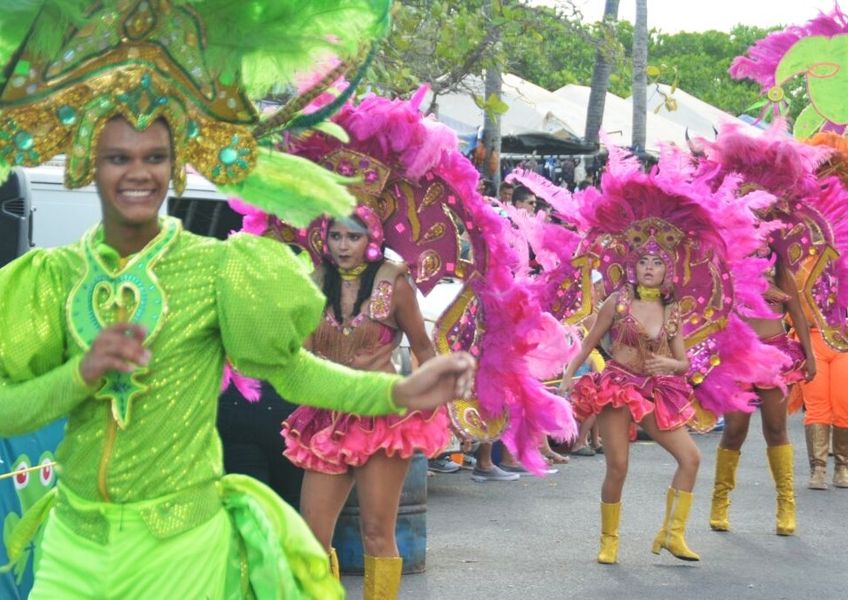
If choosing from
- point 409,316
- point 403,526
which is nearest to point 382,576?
point 409,316

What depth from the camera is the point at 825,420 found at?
40.2 ft

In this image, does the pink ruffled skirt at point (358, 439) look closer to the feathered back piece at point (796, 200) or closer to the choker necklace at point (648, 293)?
the choker necklace at point (648, 293)

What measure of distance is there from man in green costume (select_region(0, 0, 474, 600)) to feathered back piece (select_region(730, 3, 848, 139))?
33.9 feet

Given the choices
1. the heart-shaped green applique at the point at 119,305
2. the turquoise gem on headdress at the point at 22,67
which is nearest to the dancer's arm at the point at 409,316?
the heart-shaped green applique at the point at 119,305

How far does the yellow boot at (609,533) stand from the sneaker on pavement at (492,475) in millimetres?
3117

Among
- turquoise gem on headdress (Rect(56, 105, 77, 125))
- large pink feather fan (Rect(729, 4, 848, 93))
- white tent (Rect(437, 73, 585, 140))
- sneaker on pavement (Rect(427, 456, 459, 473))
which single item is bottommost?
sneaker on pavement (Rect(427, 456, 459, 473))

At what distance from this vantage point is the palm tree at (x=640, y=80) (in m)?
31.9

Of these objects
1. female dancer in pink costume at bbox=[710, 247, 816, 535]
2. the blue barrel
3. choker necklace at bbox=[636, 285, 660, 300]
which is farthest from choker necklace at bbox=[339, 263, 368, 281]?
female dancer in pink costume at bbox=[710, 247, 816, 535]

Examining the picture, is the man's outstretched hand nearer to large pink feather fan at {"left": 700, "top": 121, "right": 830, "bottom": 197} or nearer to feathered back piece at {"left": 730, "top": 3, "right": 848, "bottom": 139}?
large pink feather fan at {"left": 700, "top": 121, "right": 830, "bottom": 197}

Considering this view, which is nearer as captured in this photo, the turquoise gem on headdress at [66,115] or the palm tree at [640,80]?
the turquoise gem on headdress at [66,115]

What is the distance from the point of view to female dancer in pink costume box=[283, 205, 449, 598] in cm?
675

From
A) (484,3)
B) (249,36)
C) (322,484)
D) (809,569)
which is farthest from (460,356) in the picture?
(484,3)

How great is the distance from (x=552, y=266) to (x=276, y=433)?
2.35 metres

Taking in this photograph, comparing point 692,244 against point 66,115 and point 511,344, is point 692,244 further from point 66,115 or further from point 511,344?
point 66,115
